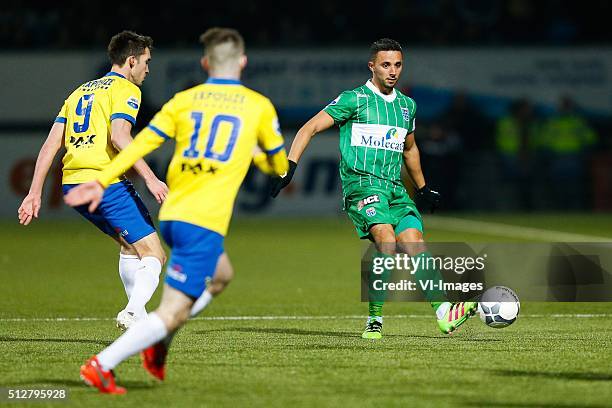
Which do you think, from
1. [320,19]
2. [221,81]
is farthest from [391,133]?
[320,19]

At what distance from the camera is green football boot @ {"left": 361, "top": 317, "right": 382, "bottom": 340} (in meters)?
9.34

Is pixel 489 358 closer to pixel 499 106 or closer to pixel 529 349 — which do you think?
pixel 529 349

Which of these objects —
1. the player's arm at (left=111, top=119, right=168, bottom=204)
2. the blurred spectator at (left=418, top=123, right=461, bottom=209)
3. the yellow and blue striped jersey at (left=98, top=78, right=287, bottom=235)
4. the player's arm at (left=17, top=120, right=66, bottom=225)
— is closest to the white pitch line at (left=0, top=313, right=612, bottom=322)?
the player's arm at (left=17, top=120, right=66, bottom=225)

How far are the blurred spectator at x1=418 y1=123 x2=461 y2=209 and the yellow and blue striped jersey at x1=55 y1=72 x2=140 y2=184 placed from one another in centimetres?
1700

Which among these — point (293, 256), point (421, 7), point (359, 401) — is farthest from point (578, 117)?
point (359, 401)

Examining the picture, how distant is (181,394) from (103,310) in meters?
5.35

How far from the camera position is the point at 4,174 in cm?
2628

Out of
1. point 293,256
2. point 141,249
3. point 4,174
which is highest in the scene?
point 4,174

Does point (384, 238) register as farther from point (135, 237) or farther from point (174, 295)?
point (174, 295)

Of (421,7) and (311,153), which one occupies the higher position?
(421,7)

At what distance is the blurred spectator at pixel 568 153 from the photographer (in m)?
26.4

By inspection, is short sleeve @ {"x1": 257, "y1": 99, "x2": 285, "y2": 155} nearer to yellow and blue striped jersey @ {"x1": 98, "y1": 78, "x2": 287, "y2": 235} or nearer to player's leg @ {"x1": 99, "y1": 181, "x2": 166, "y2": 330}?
yellow and blue striped jersey @ {"x1": 98, "y1": 78, "x2": 287, "y2": 235}

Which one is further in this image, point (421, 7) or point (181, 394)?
point (421, 7)

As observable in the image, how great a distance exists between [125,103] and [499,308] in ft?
10.5
